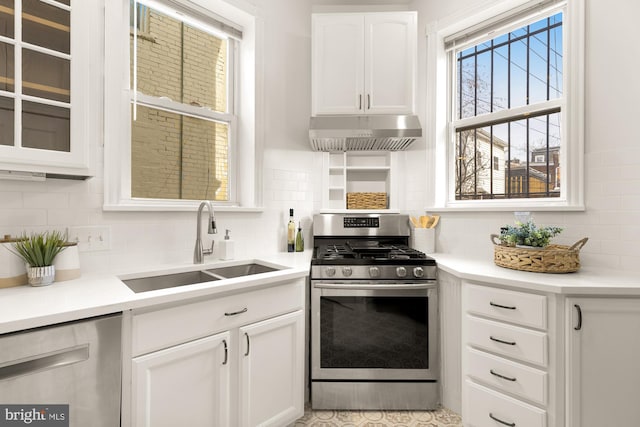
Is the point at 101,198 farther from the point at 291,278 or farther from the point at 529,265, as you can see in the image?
the point at 529,265

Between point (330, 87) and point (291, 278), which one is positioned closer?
point (291, 278)

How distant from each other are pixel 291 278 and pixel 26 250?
1.14 m

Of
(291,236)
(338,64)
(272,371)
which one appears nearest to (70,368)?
(272,371)

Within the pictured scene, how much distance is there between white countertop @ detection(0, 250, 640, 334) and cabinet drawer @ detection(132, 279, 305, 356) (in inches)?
2.2

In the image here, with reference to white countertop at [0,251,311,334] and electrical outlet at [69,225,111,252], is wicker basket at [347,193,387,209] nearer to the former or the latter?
white countertop at [0,251,311,334]

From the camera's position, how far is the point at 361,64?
2262 mm

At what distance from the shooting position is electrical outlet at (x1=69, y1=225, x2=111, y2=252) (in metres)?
1.48

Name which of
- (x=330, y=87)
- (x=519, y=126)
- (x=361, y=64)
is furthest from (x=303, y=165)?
(x=519, y=126)

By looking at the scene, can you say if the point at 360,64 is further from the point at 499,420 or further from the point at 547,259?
the point at 499,420

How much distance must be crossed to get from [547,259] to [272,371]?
1.57 metres

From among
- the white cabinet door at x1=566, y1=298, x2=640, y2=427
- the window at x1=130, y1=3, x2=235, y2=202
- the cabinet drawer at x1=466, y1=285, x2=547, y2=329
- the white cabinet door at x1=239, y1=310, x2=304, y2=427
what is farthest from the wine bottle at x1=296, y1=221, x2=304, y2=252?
the white cabinet door at x1=566, y1=298, x2=640, y2=427

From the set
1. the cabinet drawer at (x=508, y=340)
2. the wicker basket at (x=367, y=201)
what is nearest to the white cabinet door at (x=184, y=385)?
the cabinet drawer at (x=508, y=340)

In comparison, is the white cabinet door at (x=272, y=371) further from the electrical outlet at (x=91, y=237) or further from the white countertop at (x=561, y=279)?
the white countertop at (x=561, y=279)

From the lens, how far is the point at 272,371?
1561mm
